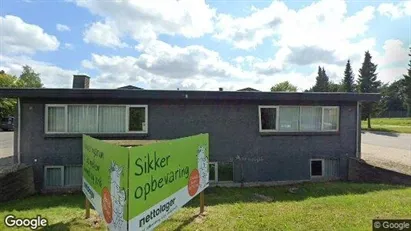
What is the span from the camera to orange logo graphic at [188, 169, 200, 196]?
673 centimetres

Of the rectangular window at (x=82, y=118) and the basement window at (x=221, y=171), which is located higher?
the rectangular window at (x=82, y=118)

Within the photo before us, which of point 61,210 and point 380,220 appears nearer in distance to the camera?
point 380,220

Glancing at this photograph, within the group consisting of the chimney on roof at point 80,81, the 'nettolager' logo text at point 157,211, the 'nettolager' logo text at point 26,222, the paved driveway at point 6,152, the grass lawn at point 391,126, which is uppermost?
the chimney on roof at point 80,81

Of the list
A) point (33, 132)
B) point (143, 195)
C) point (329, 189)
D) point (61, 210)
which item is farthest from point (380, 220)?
point (33, 132)

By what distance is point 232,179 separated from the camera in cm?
1219

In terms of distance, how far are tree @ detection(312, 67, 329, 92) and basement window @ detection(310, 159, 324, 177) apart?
7411 centimetres

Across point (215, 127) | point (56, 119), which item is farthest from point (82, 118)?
point (215, 127)

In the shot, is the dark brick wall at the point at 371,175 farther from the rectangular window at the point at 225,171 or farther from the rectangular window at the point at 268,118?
the rectangular window at the point at 225,171

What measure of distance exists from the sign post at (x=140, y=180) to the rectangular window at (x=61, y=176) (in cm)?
466

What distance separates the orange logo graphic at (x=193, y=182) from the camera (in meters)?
6.73

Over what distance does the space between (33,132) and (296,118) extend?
33.7 ft

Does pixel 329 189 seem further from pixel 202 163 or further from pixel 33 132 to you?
pixel 33 132

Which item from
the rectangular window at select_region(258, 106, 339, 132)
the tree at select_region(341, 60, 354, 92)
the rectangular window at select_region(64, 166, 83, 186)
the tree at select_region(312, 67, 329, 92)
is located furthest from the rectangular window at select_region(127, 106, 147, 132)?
the tree at select_region(312, 67, 329, 92)

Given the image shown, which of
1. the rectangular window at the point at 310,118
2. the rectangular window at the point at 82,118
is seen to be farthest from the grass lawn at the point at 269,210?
the rectangular window at the point at 310,118
